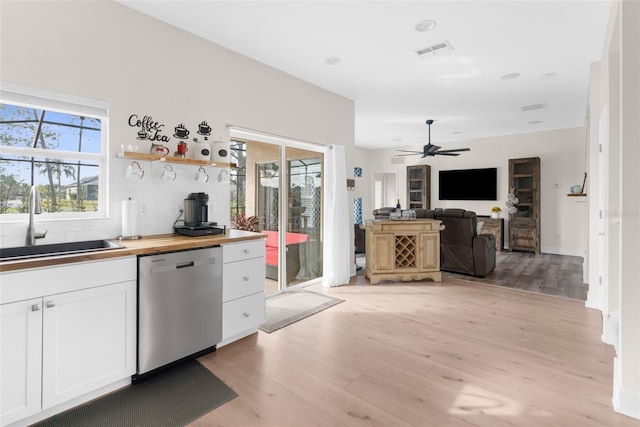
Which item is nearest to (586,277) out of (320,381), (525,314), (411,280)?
(525,314)

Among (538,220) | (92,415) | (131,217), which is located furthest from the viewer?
(538,220)

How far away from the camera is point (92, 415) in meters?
1.86

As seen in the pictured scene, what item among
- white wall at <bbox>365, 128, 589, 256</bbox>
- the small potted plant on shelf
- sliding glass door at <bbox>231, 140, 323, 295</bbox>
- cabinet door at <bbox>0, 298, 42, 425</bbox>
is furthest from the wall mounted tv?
cabinet door at <bbox>0, 298, 42, 425</bbox>

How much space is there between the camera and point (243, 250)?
110 inches

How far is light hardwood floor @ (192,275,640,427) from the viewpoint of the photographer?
6.15 ft

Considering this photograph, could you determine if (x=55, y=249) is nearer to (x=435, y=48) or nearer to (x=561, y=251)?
(x=435, y=48)

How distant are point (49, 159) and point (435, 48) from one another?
139 inches

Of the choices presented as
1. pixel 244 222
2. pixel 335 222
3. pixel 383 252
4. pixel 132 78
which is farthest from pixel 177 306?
pixel 383 252

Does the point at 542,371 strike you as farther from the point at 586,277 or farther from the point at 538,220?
the point at 538,220

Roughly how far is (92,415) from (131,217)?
1314 millimetres

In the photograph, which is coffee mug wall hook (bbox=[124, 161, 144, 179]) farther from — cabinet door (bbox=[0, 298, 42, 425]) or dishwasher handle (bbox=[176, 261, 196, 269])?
cabinet door (bbox=[0, 298, 42, 425])

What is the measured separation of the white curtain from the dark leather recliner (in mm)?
1399

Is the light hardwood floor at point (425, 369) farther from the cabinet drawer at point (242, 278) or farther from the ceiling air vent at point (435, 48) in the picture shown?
the ceiling air vent at point (435, 48)

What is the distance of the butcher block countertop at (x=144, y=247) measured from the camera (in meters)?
1.69
